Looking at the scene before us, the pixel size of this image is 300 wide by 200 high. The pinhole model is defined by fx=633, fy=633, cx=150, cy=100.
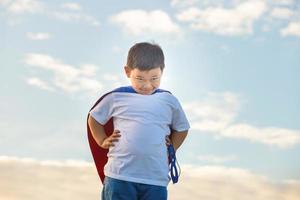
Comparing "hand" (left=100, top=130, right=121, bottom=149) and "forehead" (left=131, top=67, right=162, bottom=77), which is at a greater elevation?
"forehead" (left=131, top=67, right=162, bottom=77)

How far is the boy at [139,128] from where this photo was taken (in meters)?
5.55

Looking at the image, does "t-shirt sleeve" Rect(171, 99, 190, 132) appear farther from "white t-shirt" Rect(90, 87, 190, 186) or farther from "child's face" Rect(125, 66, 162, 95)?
"child's face" Rect(125, 66, 162, 95)

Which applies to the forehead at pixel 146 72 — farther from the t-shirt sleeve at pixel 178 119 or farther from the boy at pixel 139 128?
the t-shirt sleeve at pixel 178 119

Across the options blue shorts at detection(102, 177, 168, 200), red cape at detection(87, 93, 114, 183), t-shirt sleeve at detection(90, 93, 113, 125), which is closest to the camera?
blue shorts at detection(102, 177, 168, 200)

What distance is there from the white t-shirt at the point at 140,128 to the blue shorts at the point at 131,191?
0.15ft

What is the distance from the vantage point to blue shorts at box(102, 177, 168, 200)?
18.2 feet

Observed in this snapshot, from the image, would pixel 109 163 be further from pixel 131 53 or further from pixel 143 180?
pixel 131 53

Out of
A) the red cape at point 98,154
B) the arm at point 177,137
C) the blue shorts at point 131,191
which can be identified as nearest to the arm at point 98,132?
the red cape at point 98,154

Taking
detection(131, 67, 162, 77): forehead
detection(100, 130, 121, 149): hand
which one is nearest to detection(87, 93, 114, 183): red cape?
detection(100, 130, 121, 149): hand

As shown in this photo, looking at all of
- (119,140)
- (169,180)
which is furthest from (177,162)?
(119,140)

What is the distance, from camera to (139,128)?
A: 561cm

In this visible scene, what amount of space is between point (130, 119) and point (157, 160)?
44 centimetres

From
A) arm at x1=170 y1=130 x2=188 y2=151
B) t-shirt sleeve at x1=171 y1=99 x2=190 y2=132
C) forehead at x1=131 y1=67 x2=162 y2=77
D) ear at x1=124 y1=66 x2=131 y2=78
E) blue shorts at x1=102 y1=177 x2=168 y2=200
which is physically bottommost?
blue shorts at x1=102 y1=177 x2=168 y2=200

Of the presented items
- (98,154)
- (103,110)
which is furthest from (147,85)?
(98,154)
